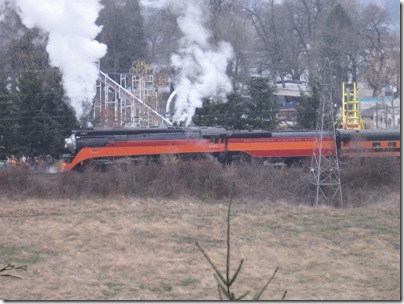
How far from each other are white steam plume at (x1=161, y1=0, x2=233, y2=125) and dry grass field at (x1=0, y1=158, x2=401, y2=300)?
5.72 m

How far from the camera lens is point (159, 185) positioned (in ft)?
53.1

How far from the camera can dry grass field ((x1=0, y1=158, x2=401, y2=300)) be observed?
850 cm

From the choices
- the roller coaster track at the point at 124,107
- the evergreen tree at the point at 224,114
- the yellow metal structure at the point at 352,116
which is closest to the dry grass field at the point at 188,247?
the evergreen tree at the point at 224,114

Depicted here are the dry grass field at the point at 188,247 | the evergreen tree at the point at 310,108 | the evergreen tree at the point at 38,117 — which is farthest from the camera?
the evergreen tree at the point at 310,108

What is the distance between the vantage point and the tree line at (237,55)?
64.2 feet

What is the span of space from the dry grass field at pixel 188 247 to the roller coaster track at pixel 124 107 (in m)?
6.60

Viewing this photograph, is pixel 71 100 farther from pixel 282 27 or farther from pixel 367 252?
pixel 282 27

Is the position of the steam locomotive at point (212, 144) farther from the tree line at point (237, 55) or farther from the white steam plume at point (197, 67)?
the white steam plume at point (197, 67)

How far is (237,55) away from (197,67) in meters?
4.19

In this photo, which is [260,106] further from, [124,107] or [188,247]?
[188,247]

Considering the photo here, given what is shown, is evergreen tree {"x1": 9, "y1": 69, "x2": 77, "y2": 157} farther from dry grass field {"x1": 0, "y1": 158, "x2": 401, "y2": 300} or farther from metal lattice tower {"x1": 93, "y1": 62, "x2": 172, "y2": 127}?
dry grass field {"x1": 0, "y1": 158, "x2": 401, "y2": 300}

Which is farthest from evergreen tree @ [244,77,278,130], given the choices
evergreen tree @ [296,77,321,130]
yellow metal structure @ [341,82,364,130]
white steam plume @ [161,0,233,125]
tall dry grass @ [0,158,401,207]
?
tall dry grass @ [0,158,401,207]

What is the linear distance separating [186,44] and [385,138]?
25.3 feet

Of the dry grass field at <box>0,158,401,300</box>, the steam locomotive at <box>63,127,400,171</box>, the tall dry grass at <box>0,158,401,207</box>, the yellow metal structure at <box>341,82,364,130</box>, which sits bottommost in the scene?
the dry grass field at <box>0,158,401,300</box>
